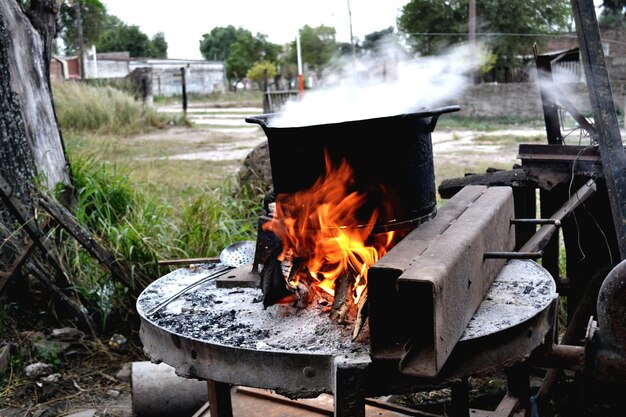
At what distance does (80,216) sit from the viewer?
4.85 metres

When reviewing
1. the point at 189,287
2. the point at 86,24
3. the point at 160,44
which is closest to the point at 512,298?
the point at 189,287

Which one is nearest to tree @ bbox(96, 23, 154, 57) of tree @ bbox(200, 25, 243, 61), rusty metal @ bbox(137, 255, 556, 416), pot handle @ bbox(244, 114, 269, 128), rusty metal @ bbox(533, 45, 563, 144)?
tree @ bbox(200, 25, 243, 61)

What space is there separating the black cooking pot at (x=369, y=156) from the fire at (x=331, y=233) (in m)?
0.03

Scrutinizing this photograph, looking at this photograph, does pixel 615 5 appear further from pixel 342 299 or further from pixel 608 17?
pixel 342 299

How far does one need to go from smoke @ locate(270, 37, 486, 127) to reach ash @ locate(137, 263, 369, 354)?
75 centimetres

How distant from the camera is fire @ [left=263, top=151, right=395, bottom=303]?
2539mm

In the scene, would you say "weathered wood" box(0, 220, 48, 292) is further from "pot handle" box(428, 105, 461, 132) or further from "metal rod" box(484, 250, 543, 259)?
"metal rod" box(484, 250, 543, 259)

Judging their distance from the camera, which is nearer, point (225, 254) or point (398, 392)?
point (398, 392)

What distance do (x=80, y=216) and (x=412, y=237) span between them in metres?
3.11

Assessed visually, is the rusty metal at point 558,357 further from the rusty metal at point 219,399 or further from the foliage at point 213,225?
the foliage at point 213,225

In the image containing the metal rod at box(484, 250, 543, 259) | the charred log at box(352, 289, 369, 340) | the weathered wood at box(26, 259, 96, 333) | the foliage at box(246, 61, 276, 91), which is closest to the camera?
the charred log at box(352, 289, 369, 340)

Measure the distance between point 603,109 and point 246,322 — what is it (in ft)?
6.95

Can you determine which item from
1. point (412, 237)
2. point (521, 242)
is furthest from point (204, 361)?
point (521, 242)

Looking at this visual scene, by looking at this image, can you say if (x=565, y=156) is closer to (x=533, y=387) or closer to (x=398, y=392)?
(x=533, y=387)
